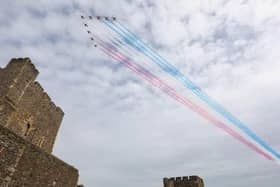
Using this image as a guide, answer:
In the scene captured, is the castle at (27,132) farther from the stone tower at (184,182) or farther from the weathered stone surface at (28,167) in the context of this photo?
the stone tower at (184,182)

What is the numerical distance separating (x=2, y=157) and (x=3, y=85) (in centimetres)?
1050

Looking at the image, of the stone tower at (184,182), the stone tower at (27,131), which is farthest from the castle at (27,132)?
the stone tower at (184,182)

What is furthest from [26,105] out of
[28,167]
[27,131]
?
[28,167]

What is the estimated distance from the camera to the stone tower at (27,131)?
320 inches

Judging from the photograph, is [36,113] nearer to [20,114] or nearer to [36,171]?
[20,114]

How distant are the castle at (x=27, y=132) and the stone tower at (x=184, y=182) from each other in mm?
18493

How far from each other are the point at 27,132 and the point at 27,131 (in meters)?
0.10

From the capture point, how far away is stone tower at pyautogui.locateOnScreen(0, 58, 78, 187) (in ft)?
26.7

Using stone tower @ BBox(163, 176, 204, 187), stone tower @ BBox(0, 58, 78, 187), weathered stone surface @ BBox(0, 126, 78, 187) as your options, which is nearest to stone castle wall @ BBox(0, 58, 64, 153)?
stone tower @ BBox(0, 58, 78, 187)

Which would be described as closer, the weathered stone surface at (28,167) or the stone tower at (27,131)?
the weathered stone surface at (28,167)

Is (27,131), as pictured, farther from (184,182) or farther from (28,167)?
(184,182)

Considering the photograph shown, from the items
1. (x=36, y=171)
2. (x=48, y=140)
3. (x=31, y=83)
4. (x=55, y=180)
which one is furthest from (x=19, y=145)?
(x=48, y=140)

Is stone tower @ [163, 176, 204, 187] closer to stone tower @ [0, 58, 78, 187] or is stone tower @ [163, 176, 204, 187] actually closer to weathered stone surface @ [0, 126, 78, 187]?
stone tower @ [0, 58, 78, 187]

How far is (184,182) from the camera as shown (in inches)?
1267
